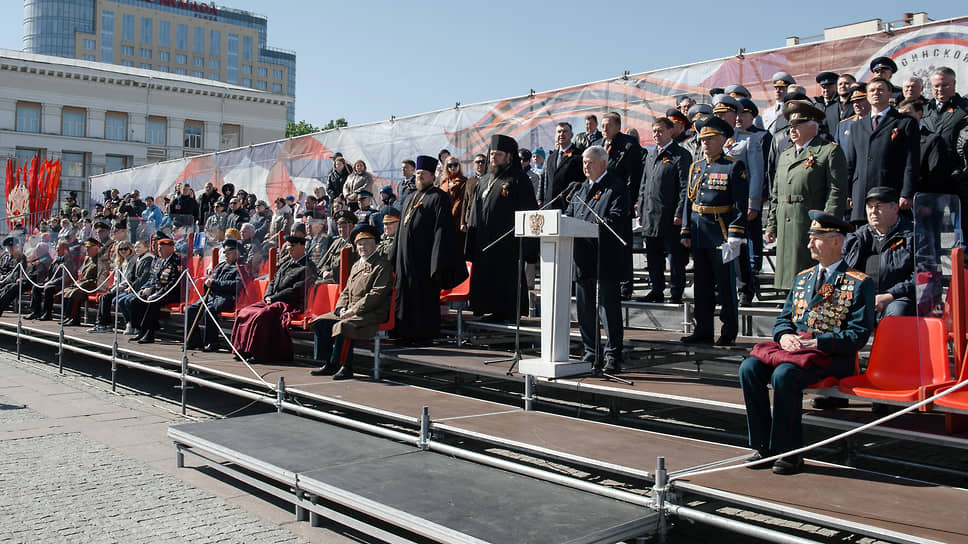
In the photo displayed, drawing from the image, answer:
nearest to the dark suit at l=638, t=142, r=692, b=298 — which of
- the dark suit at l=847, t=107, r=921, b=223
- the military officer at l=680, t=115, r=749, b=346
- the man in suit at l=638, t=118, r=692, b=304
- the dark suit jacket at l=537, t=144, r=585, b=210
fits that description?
the man in suit at l=638, t=118, r=692, b=304

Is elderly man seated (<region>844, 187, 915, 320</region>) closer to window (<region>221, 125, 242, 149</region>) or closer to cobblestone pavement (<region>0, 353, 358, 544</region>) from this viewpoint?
cobblestone pavement (<region>0, 353, 358, 544</region>)

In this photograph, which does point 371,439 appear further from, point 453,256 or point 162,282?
point 162,282

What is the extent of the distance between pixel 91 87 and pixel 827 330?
181 feet

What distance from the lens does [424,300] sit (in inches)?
340

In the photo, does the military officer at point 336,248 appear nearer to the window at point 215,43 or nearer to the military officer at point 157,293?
the military officer at point 157,293

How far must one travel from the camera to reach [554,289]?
6191mm

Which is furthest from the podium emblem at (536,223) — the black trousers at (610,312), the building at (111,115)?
the building at (111,115)

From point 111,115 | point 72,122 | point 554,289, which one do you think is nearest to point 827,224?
point 554,289

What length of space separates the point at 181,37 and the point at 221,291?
10332cm

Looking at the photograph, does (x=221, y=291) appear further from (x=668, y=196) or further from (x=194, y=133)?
(x=194, y=133)

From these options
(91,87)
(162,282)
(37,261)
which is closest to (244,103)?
(91,87)

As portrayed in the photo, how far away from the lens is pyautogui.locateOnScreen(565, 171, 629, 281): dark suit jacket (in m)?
6.39

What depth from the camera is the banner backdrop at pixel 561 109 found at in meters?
8.05

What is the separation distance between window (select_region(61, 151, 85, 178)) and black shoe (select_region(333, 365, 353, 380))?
5141 centimetres
